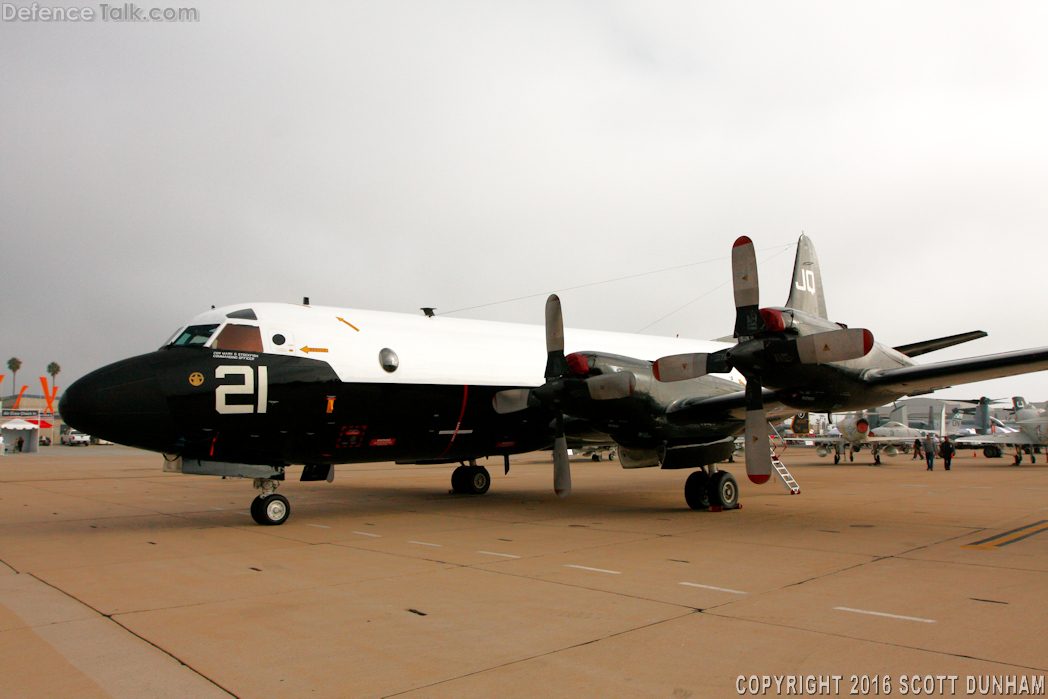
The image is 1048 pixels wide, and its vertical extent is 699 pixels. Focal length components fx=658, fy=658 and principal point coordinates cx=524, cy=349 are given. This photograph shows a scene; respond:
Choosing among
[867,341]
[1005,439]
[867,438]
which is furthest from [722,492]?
[1005,439]

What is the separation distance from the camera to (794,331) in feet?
31.2

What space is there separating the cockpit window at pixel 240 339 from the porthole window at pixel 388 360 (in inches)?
81.2

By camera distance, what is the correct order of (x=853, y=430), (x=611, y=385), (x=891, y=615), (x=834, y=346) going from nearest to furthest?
(x=891, y=615) < (x=834, y=346) < (x=611, y=385) < (x=853, y=430)

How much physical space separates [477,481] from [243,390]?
8.13 m

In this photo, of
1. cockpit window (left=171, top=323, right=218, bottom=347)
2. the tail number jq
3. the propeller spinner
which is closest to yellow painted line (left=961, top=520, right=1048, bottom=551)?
the propeller spinner

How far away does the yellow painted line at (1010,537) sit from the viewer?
8.48 meters

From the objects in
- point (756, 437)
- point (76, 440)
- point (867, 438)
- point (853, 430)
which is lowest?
point (76, 440)

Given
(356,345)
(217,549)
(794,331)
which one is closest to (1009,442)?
(794,331)

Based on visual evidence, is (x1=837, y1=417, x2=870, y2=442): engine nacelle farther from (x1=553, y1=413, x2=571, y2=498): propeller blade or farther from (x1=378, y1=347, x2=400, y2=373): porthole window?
(x1=378, y1=347, x2=400, y2=373): porthole window

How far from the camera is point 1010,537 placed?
920cm

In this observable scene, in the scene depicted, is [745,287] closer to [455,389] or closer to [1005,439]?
[455,389]

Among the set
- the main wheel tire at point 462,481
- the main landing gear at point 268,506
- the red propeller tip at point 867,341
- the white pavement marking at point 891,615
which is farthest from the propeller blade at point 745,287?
the main wheel tire at point 462,481

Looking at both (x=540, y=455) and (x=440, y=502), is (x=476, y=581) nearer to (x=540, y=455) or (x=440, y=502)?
(x=440, y=502)

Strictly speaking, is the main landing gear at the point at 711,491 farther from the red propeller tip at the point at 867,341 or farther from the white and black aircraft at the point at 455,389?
the red propeller tip at the point at 867,341
